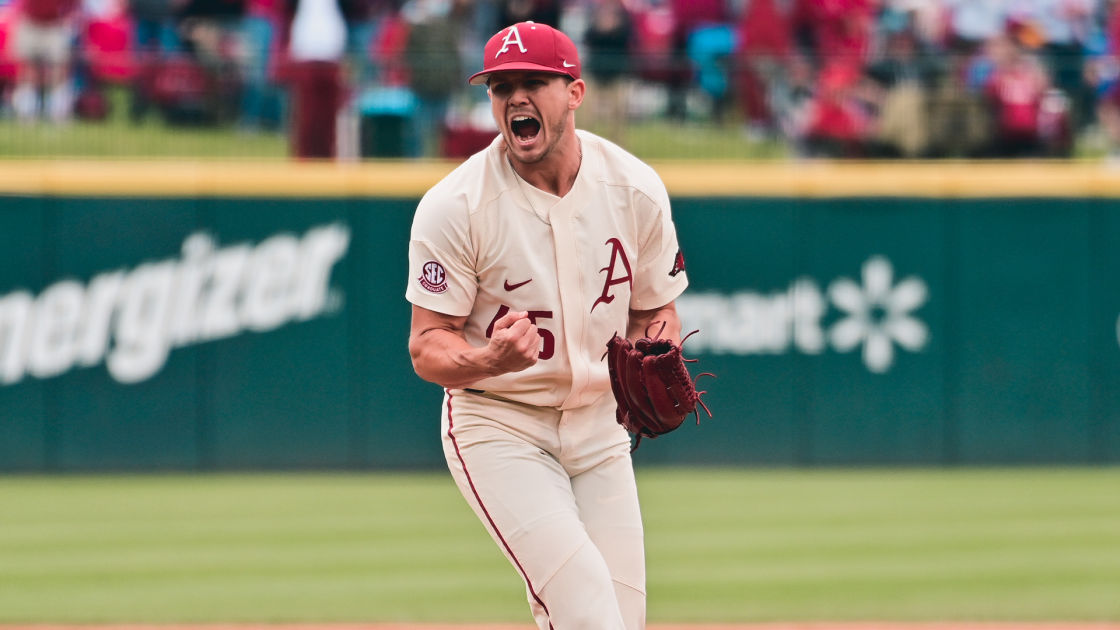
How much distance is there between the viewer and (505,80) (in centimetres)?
390

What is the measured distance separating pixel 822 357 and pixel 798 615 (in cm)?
476

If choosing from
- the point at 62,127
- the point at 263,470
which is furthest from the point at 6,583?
the point at 62,127

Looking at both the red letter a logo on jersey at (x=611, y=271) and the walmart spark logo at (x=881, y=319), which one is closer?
the red letter a logo on jersey at (x=611, y=271)

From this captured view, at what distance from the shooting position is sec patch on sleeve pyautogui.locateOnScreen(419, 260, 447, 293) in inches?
157

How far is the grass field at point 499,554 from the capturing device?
22.3 feet

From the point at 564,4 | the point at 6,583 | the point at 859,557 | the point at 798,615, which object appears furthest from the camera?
the point at 564,4

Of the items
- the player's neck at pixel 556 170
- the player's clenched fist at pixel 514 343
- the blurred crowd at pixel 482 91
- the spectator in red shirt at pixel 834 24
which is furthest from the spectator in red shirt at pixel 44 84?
the player's clenched fist at pixel 514 343

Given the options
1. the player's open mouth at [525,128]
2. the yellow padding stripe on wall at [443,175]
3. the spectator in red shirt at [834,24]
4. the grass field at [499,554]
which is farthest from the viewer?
the spectator in red shirt at [834,24]

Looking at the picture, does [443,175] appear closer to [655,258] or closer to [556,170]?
[655,258]

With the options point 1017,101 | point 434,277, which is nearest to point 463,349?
point 434,277

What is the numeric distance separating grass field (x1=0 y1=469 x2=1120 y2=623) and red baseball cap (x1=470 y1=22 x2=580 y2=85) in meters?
3.39

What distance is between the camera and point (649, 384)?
4.00m

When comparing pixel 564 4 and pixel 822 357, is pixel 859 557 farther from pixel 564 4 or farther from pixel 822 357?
pixel 564 4

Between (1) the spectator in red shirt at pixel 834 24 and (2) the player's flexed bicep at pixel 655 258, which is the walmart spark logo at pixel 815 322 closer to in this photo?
(1) the spectator in red shirt at pixel 834 24
